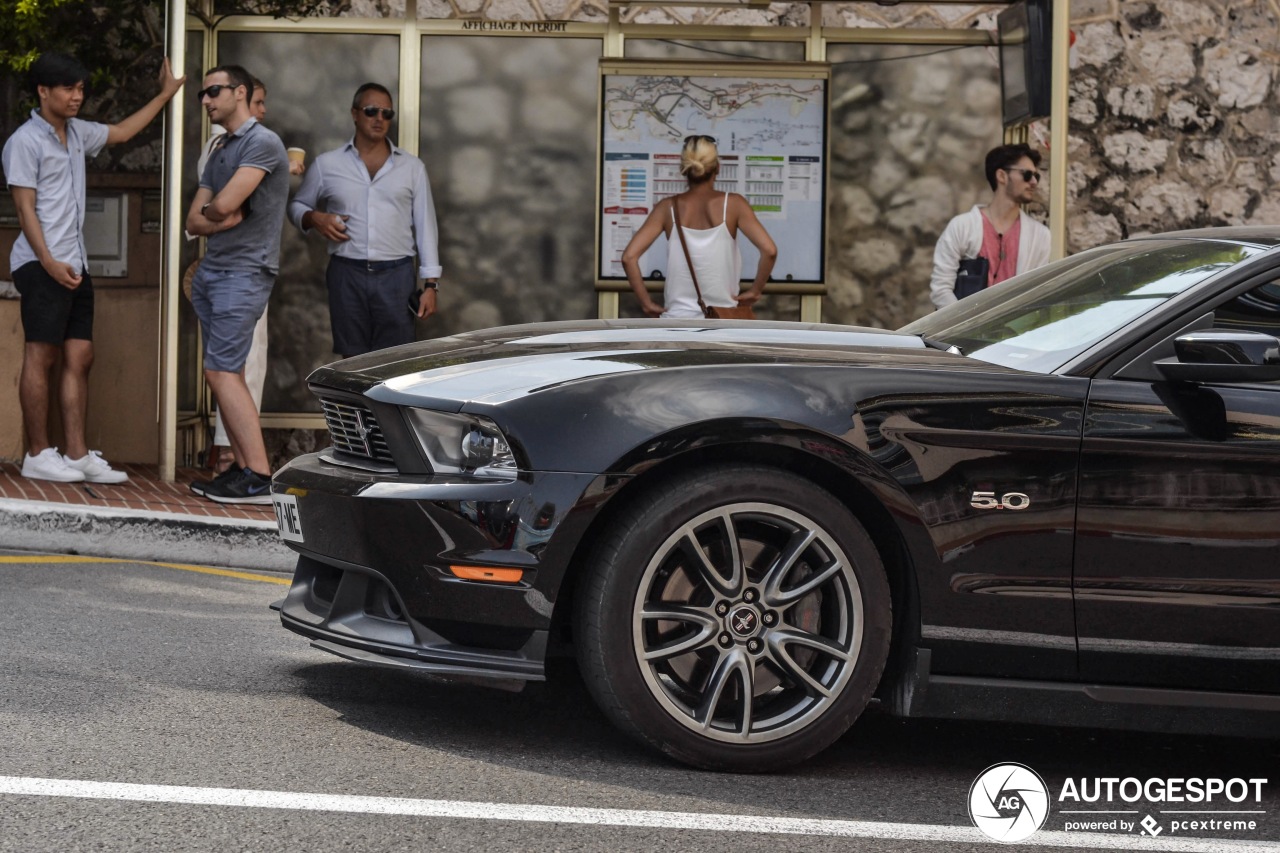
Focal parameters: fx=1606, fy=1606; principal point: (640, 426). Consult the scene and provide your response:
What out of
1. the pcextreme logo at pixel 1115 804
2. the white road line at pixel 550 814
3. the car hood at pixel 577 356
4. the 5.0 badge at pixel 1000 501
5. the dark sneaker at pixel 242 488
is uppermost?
the car hood at pixel 577 356

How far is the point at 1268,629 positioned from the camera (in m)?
3.85

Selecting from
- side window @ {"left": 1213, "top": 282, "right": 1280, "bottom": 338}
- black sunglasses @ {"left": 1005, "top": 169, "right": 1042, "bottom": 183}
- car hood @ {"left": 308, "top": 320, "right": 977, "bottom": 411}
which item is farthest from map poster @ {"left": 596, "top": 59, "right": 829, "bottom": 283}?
side window @ {"left": 1213, "top": 282, "right": 1280, "bottom": 338}

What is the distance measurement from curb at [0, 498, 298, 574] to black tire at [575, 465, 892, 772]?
3655 mm

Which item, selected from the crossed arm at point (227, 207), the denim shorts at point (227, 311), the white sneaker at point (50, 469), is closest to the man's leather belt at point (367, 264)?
the denim shorts at point (227, 311)

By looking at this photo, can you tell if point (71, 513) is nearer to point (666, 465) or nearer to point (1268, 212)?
point (666, 465)

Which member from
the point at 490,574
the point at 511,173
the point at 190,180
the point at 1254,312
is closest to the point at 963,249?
the point at 511,173

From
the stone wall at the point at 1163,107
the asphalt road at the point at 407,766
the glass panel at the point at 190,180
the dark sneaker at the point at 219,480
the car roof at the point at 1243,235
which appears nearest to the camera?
the asphalt road at the point at 407,766

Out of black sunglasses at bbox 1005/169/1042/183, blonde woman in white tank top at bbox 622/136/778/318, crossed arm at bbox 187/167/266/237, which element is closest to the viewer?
crossed arm at bbox 187/167/266/237

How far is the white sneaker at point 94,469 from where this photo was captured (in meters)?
8.08

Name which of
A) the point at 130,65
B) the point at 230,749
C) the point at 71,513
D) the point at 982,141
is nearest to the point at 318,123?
the point at 130,65

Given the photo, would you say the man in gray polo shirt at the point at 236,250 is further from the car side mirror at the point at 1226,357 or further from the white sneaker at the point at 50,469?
the car side mirror at the point at 1226,357

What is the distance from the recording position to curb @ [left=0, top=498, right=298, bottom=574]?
7137 mm

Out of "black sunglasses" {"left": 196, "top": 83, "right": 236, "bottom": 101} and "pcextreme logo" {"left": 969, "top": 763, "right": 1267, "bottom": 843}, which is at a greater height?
"black sunglasses" {"left": 196, "top": 83, "right": 236, "bottom": 101}

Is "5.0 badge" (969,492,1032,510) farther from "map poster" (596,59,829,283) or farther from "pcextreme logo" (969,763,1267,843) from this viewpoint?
"map poster" (596,59,829,283)
